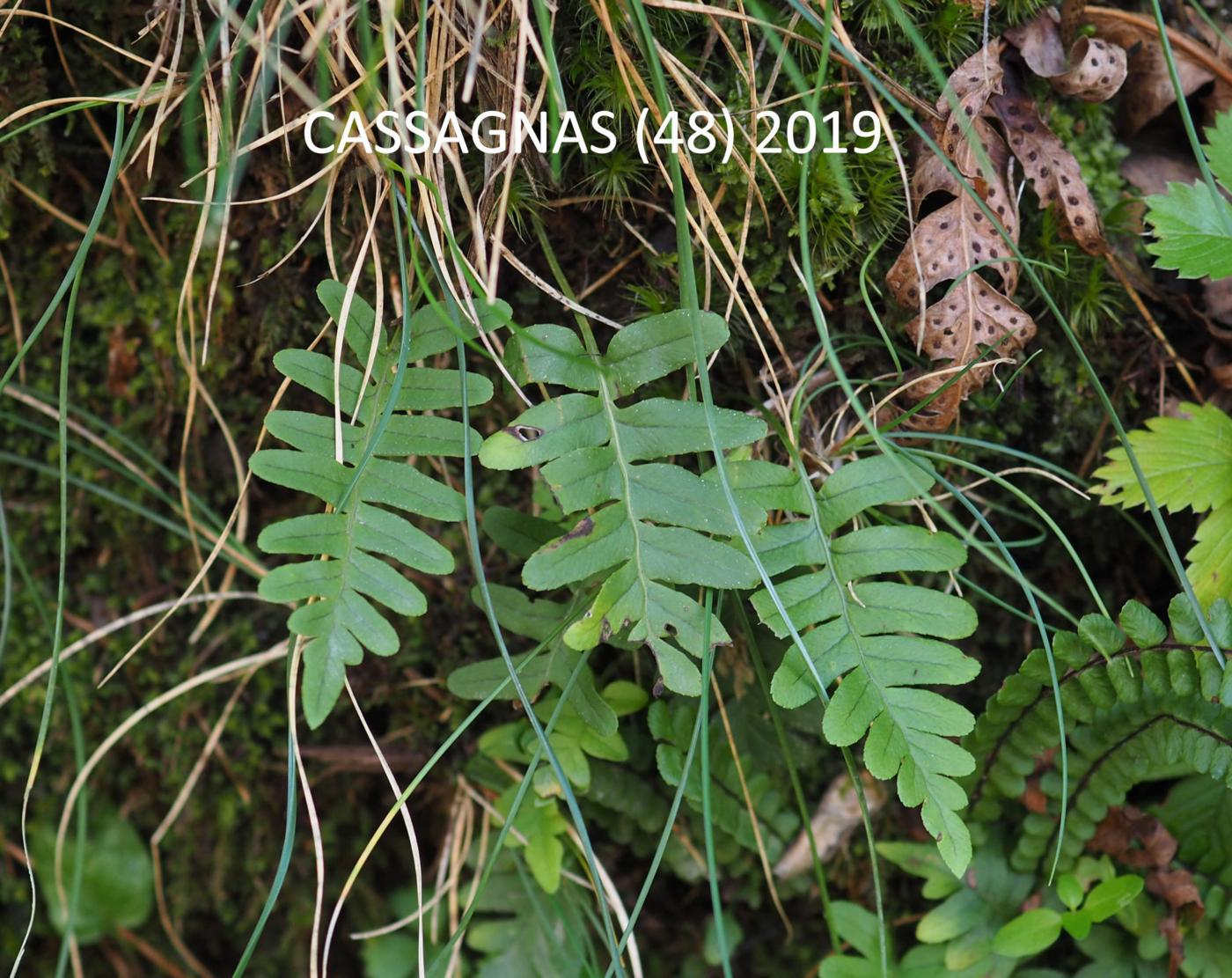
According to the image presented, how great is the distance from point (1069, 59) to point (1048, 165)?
0.19m

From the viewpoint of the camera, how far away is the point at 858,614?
1352 mm

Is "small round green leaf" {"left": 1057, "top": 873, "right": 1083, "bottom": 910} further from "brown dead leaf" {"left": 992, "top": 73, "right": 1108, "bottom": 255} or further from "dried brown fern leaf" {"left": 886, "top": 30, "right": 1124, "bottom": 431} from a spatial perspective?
"brown dead leaf" {"left": 992, "top": 73, "right": 1108, "bottom": 255}

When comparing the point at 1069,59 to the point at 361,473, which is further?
the point at 1069,59

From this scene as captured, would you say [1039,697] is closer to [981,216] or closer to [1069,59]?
[981,216]

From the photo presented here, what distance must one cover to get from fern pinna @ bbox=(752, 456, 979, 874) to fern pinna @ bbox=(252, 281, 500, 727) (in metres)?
0.45

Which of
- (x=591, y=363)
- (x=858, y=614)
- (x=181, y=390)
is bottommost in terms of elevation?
(x=858, y=614)

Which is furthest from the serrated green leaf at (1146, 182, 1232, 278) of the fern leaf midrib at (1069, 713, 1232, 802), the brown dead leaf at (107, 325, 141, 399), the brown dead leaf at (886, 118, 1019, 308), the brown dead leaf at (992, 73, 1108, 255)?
the brown dead leaf at (107, 325, 141, 399)

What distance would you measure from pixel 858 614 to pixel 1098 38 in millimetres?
1040

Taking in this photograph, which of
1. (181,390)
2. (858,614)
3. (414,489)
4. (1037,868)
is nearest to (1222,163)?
(858,614)

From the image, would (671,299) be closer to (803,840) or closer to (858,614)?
(858,614)

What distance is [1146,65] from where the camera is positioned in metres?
1.72

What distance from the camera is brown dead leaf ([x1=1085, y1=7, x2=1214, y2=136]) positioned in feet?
5.47

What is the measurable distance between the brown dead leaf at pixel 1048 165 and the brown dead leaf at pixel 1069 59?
0.16 feet

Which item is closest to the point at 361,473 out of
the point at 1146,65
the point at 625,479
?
the point at 625,479
